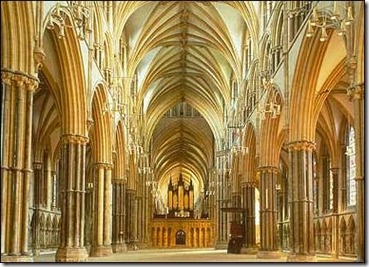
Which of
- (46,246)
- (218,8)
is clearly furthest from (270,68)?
(46,246)

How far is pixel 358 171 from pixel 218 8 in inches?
919

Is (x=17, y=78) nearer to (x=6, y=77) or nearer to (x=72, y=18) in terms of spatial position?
(x=6, y=77)

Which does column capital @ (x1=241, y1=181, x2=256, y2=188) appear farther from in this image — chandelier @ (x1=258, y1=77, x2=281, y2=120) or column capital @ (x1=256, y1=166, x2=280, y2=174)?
chandelier @ (x1=258, y1=77, x2=281, y2=120)

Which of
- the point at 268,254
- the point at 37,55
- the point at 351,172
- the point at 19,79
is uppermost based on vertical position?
the point at 37,55

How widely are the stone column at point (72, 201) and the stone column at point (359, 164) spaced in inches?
490

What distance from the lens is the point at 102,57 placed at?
3294cm

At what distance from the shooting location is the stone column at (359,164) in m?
18.6

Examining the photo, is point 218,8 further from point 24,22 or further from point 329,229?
point 24,22

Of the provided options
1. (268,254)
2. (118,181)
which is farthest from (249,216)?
(118,181)

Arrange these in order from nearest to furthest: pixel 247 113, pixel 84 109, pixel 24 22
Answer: pixel 24 22 < pixel 84 109 < pixel 247 113

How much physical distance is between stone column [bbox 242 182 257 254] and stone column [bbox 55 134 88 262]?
17.9 metres

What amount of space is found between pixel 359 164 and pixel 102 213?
19113 millimetres

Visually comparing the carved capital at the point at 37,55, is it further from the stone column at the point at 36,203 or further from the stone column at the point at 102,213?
the stone column at the point at 36,203

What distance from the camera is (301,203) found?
27766mm
